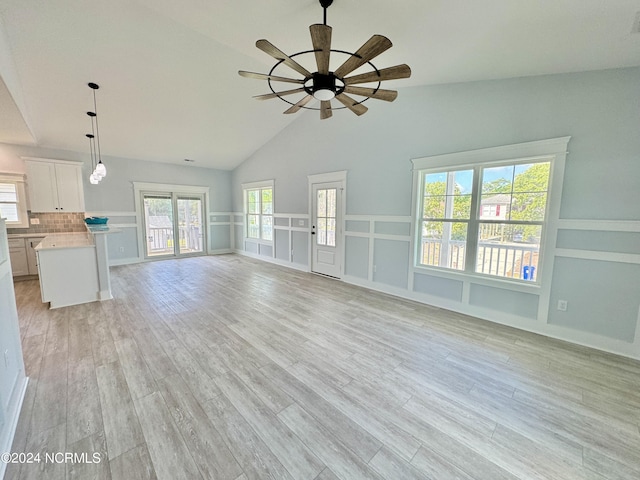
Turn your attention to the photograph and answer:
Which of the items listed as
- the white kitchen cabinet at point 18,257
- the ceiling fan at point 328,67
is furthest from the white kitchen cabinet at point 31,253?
the ceiling fan at point 328,67

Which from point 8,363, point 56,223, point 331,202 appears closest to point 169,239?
point 56,223

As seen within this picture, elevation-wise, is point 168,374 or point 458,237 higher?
point 458,237

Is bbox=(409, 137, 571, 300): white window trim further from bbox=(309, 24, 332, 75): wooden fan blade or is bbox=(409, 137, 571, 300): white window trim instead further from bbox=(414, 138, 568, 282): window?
bbox=(309, 24, 332, 75): wooden fan blade

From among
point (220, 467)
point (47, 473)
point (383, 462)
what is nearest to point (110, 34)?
point (47, 473)

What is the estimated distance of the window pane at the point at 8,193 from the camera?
4.87 metres

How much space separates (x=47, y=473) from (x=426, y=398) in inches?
91.4

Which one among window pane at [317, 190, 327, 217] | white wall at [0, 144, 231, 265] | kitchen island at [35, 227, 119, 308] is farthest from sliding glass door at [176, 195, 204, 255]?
window pane at [317, 190, 327, 217]

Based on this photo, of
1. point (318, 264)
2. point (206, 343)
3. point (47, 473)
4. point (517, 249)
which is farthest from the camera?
point (318, 264)

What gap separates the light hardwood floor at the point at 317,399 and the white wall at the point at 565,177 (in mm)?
361

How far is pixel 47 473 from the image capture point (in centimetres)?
132

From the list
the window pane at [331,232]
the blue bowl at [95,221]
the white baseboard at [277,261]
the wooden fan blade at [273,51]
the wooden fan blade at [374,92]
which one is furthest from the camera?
the white baseboard at [277,261]

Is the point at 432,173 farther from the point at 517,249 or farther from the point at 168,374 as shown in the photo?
the point at 168,374

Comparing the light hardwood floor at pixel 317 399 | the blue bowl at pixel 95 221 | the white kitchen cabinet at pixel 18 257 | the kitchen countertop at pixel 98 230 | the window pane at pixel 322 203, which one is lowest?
the light hardwood floor at pixel 317 399

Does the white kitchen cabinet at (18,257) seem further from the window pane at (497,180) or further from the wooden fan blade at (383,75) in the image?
the window pane at (497,180)
